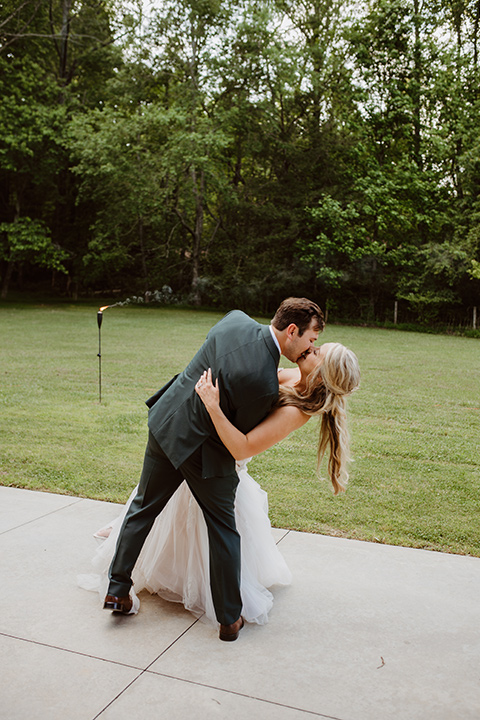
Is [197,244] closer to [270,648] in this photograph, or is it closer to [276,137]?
[276,137]

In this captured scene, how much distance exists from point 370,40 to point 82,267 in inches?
750

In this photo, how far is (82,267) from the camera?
33.2 meters

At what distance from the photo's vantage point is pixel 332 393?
2963mm

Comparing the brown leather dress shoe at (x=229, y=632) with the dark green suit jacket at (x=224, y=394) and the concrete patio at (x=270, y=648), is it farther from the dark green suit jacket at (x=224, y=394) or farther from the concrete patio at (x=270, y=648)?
the dark green suit jacket at (x=224, y=394)

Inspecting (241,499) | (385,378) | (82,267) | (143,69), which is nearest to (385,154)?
(143,69)

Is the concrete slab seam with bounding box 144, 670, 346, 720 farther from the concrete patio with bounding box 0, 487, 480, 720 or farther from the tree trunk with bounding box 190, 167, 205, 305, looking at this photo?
the tree trunk with bounding box 190, 167, 205, 305

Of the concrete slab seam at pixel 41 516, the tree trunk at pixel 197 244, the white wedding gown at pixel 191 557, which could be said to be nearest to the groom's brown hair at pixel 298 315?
the white wedding gown at pixel 191 557

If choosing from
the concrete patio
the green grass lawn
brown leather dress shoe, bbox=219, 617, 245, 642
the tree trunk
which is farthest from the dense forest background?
Result: brown leather dress shoe, bbox=219, 617, 245, 642

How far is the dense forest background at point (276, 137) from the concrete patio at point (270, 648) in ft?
80.5

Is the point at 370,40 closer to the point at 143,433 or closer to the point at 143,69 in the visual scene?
the point at 143,69

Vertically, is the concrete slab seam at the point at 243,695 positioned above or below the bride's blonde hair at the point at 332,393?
below

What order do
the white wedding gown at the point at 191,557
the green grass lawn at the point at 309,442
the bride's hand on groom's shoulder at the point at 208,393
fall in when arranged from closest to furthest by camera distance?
the bride's hand on groom's shoulder at the point at 208,393 < the white wedding gown at the point at 191,557 < the green grass lawn at the point at 309,442

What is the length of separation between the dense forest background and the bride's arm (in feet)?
82.2

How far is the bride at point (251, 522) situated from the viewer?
2.91 metres
